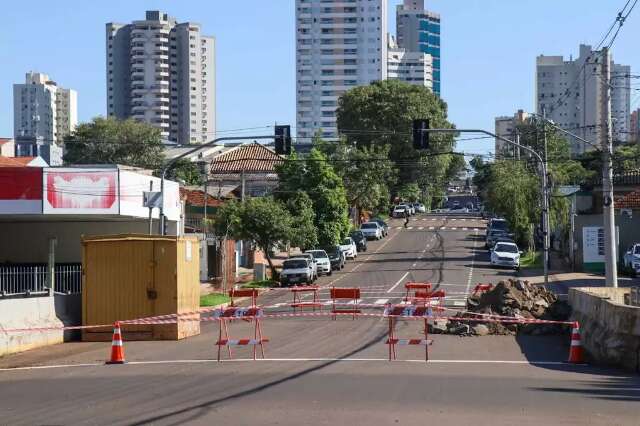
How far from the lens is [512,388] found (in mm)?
16625

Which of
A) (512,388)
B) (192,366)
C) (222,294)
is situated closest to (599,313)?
(512,388)

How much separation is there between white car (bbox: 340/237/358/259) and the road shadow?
42127 millimetres

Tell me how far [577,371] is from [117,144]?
87675 millimetres

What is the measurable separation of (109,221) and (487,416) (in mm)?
33449

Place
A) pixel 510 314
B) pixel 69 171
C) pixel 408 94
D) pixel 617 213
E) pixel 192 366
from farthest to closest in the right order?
1. pixel 408 94
2. pixel 617 213
3. pixel 69 171
4. pixel 510 314
5. pixel 192 366

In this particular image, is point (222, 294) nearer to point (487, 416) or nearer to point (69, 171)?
point (69, 171)

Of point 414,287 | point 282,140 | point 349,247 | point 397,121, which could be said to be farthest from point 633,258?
point 397,121

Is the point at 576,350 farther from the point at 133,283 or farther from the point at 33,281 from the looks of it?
the point at 33,281

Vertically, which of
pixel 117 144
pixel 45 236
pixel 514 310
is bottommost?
pixel 514 310

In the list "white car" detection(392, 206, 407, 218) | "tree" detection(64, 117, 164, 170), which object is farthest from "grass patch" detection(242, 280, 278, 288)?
"white car" detection(392, 206, 407, 218)

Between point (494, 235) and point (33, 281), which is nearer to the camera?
point (33, 281)

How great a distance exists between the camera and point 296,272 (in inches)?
2048

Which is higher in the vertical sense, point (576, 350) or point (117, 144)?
point (117, 144)

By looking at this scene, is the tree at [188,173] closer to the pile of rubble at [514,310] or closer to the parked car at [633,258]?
the parked car at [633,258]
